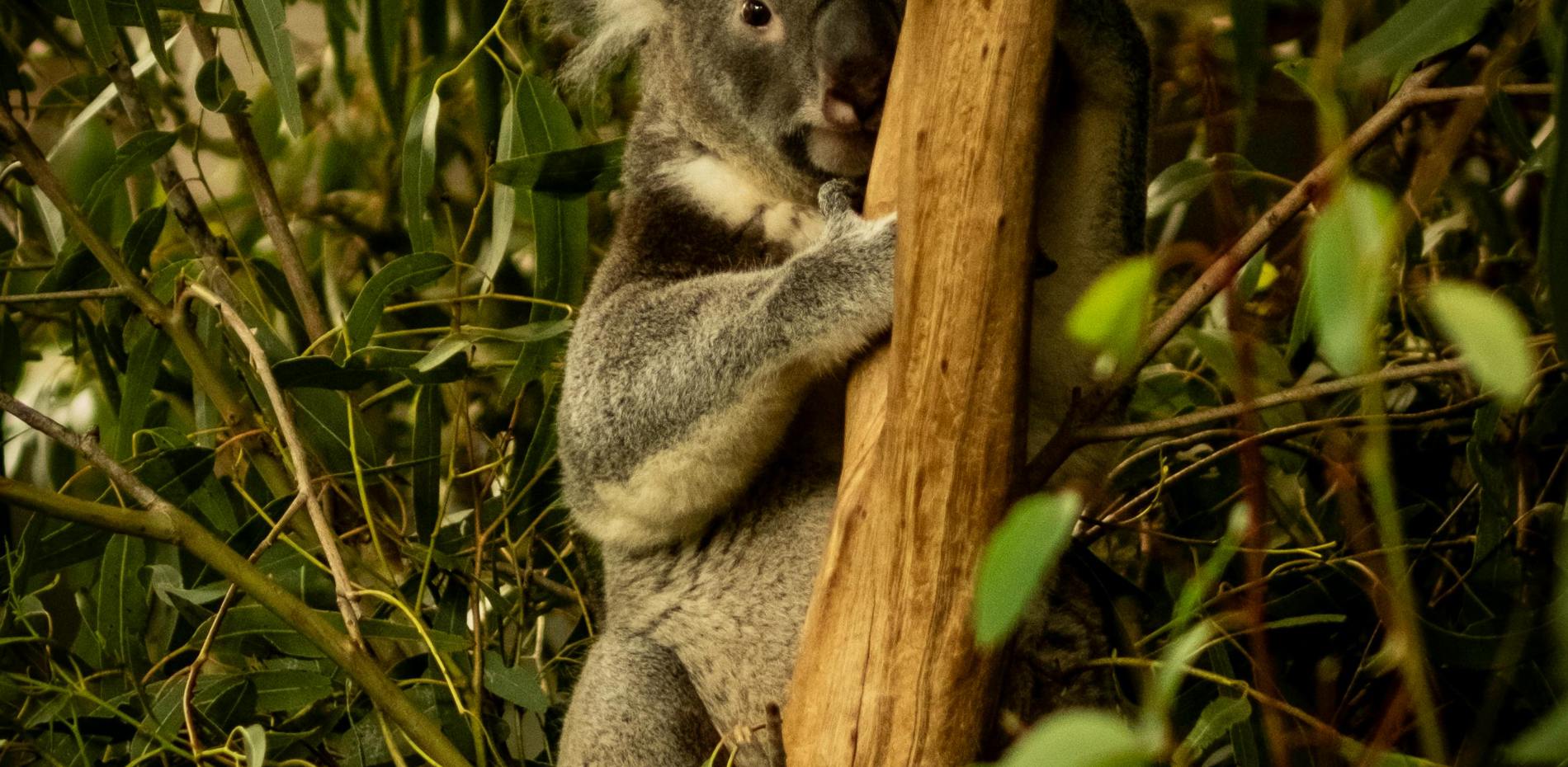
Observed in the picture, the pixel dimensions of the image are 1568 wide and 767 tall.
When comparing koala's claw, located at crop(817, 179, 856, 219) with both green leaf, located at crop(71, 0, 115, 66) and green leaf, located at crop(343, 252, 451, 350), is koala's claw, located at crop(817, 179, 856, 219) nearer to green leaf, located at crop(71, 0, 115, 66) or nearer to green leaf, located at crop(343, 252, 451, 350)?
green leaf, located at crop(343, 252, 451, 350)

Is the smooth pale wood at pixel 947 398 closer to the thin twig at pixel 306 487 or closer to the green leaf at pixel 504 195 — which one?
the thin twig at pixel 306 487

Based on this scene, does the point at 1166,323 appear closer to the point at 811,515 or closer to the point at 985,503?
the point at 985,503

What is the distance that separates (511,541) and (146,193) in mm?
1360

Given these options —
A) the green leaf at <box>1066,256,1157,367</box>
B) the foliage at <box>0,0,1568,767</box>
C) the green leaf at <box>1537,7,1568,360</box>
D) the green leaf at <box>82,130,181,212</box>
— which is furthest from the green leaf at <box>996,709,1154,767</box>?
the green leaf at <box>82,130,181,212</box>

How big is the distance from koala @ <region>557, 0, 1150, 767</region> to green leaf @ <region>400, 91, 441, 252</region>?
1.03 ft

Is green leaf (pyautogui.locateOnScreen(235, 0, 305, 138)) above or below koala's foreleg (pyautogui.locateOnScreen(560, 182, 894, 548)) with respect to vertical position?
above

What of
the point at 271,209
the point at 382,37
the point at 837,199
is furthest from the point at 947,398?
the point at 271,209

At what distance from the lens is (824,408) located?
1997mm

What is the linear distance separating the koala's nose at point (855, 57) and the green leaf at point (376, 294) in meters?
0.71

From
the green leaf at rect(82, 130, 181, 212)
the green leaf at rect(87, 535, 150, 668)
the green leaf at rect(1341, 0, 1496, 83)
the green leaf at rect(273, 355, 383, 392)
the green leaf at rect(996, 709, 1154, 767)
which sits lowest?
the green leaf at rect(87, 535, 150, 668)

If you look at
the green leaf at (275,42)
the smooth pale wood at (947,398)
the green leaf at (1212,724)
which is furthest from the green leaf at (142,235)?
the green leaf at (1212,724)

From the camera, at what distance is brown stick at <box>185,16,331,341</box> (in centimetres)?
250

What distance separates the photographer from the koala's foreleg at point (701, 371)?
1.69 meters

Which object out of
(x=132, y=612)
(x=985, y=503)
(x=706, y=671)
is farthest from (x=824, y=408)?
(x=132, y=612)
